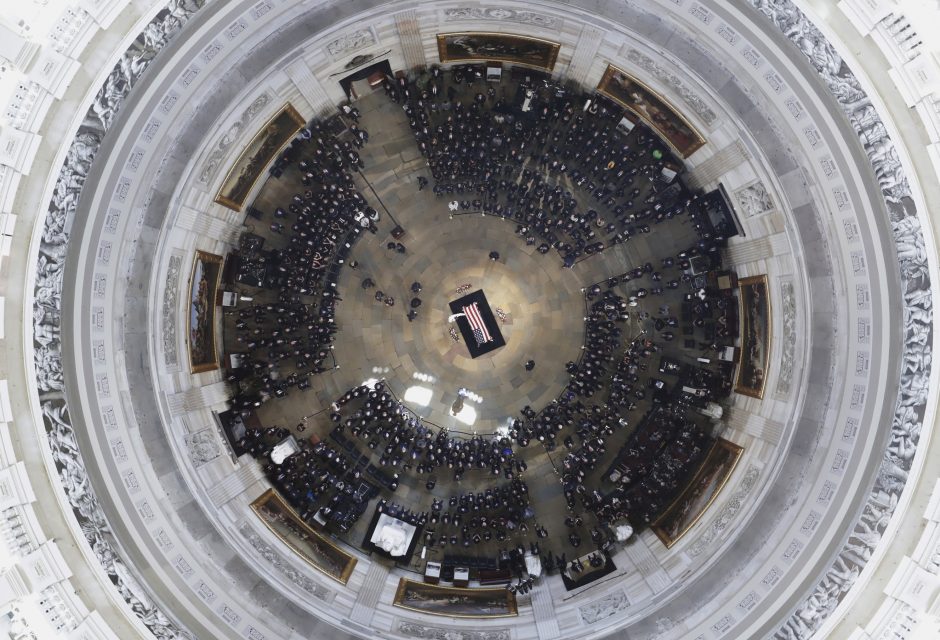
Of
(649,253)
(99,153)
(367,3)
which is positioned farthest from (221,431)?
(649,253)

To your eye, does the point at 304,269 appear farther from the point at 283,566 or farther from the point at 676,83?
the point at 676,83

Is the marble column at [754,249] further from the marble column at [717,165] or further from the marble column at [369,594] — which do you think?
the marble column at [369,594]

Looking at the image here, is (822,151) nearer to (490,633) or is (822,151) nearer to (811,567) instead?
(811,567)

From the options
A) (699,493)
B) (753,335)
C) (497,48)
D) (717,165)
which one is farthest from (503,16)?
(699,493)

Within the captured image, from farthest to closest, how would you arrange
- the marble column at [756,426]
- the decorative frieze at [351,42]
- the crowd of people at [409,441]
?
the crowd of people at [409,441], the marble column at [756,426], the decorative frieze at [351,42]

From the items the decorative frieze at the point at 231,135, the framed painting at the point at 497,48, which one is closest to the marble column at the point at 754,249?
the framed painting at the point at 497,48
